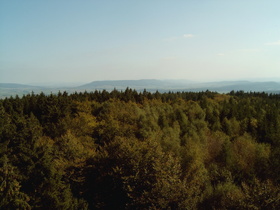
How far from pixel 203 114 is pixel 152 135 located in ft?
73.1

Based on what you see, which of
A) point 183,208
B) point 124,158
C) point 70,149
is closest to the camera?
point 183,208

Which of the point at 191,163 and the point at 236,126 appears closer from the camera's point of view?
the point at 191,163

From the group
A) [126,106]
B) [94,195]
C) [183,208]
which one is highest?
[126,106]

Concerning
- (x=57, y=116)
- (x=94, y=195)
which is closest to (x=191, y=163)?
(x=94, y=195)

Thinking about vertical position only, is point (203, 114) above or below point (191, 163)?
above

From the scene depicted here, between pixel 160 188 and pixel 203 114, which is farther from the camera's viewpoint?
pixel 203 114

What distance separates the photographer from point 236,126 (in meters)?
52.8

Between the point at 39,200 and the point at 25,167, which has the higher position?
the point at 25,167

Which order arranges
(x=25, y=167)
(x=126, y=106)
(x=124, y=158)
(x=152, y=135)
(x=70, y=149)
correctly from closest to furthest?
1. (x=25, y=167)
2. (x=124, y=158)
3. (x=70, y=149)
4. (x=152, y=135)
5. (x=126, y=106)

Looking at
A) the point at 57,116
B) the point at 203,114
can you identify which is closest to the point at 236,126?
the point at 203,114

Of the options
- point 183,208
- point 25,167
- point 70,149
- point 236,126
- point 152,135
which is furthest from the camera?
point 236,126

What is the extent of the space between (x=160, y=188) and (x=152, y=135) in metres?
19.2

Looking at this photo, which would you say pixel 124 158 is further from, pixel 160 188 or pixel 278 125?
pixel 278 125

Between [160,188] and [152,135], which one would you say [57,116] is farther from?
[160,188]
